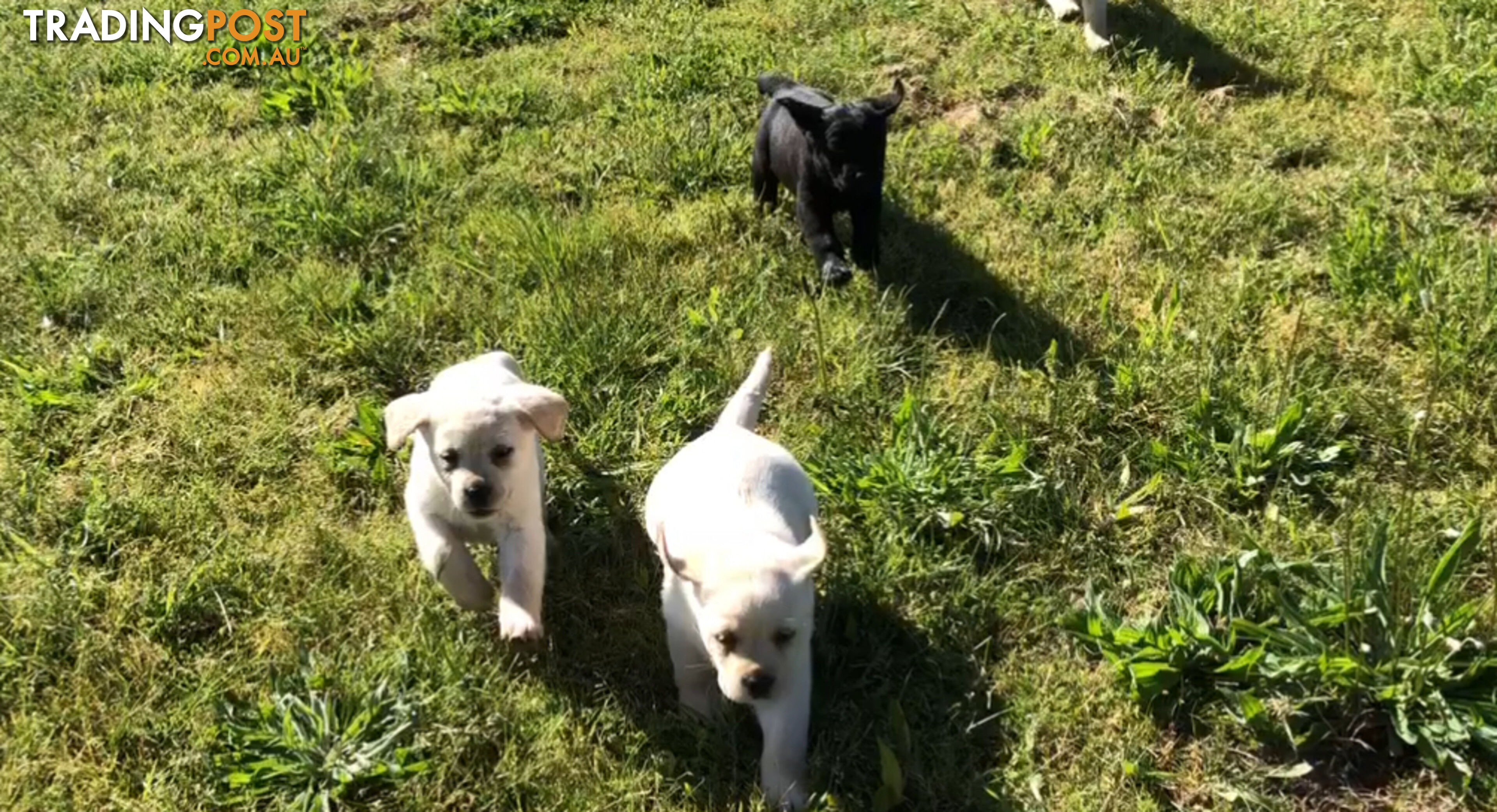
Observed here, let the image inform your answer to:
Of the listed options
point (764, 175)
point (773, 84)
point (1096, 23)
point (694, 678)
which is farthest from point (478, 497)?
point (1096, 23)

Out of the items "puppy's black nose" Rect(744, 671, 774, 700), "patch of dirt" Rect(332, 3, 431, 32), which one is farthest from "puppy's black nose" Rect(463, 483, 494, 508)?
"patch of dirt" Rect(332, 3, 431, 32)

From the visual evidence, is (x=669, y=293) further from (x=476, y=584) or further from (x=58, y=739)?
(x=58, y=739)

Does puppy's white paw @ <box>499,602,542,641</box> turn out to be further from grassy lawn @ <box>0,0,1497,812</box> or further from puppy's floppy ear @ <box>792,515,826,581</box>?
puppy's floppy ear @ <box>792,515,826,581</box>

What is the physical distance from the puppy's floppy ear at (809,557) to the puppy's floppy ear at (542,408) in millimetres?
817

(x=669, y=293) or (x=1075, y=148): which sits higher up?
(x=1075, y=148)

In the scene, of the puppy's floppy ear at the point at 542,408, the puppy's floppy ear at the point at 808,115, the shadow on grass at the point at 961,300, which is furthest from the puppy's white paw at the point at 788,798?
the puppy's floppy ear at the point at 808,115

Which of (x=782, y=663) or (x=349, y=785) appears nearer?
(x=782, y=663)

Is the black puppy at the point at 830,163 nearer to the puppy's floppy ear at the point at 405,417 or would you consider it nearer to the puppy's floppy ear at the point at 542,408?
the puppy's floppy ear at the point at 542,408

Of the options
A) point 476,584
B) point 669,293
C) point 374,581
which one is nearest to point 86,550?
point 374,581

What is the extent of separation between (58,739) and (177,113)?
4.04 meters

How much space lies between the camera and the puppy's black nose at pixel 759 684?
2699mm

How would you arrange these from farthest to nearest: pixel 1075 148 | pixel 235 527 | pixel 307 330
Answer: pixel 1075 148, pixel 307 330, pixel 235 527

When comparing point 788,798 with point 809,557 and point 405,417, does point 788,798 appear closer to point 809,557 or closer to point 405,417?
point 809,557

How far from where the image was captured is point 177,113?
6117 mm
